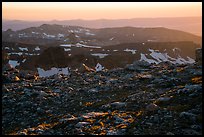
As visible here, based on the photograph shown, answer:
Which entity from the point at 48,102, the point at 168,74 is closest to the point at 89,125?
the point at 48,102

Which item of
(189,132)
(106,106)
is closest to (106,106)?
(106,106)

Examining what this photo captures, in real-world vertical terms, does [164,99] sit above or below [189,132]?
above

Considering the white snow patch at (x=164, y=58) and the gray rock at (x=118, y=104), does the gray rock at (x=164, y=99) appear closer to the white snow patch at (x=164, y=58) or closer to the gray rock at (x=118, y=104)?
the gray rock at (x=118, y=104)

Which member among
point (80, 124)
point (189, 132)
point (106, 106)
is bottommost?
point (106, 106)

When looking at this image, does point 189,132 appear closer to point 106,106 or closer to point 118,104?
point 118,104

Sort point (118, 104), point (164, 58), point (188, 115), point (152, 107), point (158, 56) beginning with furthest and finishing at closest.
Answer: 1. point (158, 56)
2. point (164, 58)
3. point (118, 104)
4. point (152, 107)
5. point (188, 115)

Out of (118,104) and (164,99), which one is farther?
(118,104)

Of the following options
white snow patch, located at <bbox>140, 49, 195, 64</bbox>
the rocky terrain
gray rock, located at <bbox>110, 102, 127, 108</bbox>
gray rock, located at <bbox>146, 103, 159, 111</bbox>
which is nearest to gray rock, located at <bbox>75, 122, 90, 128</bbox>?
the rocky terrain

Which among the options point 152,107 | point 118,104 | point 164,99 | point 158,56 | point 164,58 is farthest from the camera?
point 158,56

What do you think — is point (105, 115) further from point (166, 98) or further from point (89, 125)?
point (166, 98)
